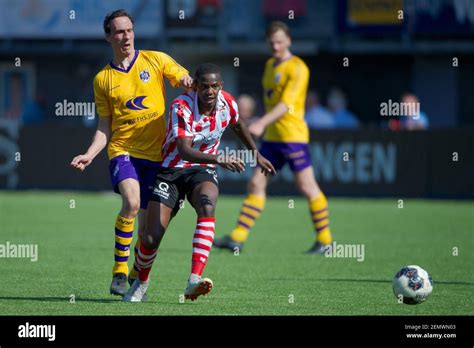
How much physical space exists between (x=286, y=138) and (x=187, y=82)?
4.06 m

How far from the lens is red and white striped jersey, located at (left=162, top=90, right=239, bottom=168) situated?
878 cm

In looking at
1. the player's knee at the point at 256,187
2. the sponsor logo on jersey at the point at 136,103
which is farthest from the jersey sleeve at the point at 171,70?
the player's knee at the point at 256,187

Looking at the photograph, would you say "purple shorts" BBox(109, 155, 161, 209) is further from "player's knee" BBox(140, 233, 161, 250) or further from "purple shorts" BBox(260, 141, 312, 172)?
"purple shorts" BBox(260, 141, 312, 172)

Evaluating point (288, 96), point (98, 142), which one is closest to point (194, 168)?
point (98, 142)

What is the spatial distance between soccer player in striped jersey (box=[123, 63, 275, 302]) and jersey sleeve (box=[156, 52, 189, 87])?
0.34m

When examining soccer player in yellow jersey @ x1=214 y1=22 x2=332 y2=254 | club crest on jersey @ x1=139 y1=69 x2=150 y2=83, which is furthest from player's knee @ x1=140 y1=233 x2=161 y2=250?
soccer player in yellow jersey @ x1=214 y1=22 x2=332 y2=254

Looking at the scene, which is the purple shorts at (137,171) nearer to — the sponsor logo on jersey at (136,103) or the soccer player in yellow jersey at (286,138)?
the sponsor logo on jersey at (136,103)

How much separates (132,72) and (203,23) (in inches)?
717

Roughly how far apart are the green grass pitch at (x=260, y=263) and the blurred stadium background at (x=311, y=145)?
0.10 ft

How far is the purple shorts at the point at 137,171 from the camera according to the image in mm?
9133

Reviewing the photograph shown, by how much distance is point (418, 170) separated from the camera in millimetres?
21109

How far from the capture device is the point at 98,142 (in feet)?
30.2
